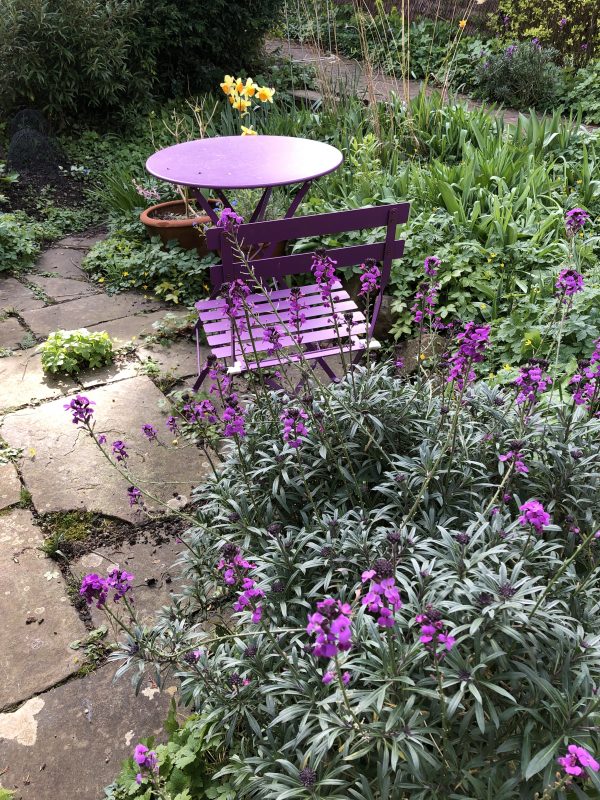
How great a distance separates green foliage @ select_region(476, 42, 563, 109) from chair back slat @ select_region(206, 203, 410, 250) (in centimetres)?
566

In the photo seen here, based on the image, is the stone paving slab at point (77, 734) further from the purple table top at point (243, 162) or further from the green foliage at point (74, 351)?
the purple table top at point (243, 162)

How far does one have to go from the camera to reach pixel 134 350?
13.0 feet

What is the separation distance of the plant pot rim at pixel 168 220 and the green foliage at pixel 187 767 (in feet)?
10.8

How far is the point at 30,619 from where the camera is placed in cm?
235

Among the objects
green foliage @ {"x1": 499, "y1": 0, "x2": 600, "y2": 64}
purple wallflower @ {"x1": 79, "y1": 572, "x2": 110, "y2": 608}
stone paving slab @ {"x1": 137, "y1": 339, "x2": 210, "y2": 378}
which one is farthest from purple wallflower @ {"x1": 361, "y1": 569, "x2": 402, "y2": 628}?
green foliage @ {"x1": 499, "y1": 0, "x2": 600, "y2": 64}

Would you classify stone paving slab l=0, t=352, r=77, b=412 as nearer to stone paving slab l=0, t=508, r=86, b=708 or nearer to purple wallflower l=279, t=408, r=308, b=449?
stone paving slab l=0, t=508, r=86, b=708

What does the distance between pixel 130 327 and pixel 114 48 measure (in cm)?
413

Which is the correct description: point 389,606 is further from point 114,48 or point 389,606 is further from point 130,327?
point 114,48

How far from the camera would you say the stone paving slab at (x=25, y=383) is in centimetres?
351

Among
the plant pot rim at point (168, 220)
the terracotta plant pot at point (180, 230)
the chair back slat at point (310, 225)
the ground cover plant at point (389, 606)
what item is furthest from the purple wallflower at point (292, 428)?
the terracotta plant pot at point (180, 230)

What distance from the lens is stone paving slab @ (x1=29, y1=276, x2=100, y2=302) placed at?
460 cm

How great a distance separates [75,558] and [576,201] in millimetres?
3747

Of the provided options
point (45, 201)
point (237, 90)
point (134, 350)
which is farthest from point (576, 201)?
point (45, 201)

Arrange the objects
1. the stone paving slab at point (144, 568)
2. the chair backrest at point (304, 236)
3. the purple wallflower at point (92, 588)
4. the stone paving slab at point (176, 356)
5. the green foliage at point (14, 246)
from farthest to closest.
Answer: the green foliage at point (14, 246) → the stone paving slab at point (176, 356) → the chair backrest at point (304, 236) → the stone paving slab at point (144, 568) → the purple wallflower at point (92, 588)
